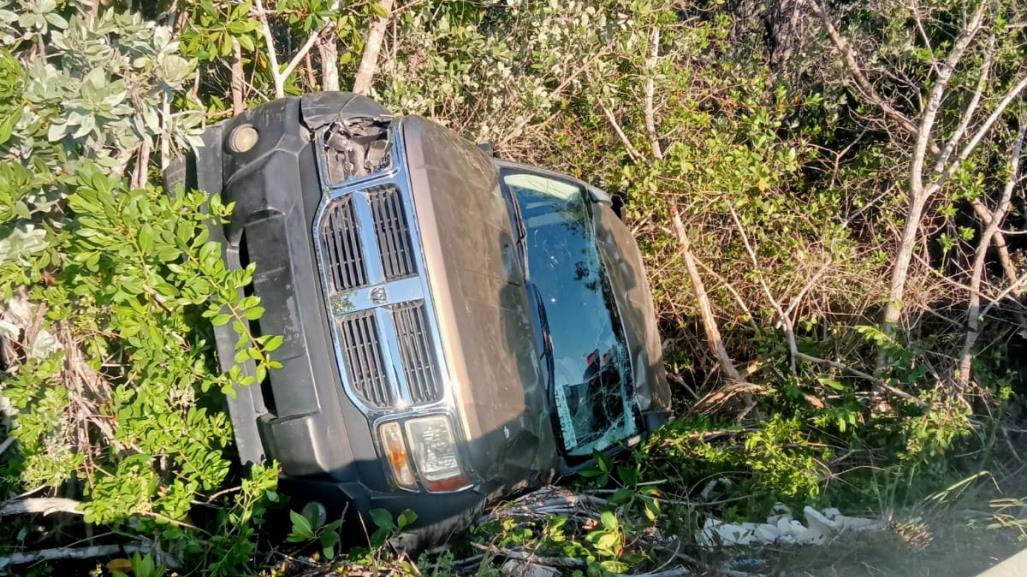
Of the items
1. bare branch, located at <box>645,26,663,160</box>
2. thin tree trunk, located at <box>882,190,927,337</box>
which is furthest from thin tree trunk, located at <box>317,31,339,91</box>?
thin tree trunk, located at <box>882,190,927,337</box>

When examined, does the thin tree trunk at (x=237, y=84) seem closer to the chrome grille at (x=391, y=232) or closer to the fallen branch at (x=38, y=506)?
the chrome grille at (x=391, y=232)

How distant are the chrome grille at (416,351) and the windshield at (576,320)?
0.95 m

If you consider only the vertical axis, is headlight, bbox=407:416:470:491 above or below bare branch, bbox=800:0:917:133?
below

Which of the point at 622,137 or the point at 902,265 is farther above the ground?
the point at 622,137

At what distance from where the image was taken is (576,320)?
3.97 metres

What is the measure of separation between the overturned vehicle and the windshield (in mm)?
310

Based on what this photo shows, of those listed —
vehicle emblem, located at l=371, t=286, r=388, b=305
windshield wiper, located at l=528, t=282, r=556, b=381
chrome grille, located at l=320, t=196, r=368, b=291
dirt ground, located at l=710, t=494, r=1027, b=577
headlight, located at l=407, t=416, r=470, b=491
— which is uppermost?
chrome grille, located at l=320, t=196, r=368, b=291

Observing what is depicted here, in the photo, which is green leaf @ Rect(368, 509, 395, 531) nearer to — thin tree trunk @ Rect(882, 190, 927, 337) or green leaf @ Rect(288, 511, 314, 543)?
green leaf @ Rect(288, 511, 314, 543)

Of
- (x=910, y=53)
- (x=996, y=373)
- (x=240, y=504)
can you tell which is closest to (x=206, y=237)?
(x=240, y=504)

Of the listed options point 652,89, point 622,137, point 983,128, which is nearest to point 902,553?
point 983,128

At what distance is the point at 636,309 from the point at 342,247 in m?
2.13

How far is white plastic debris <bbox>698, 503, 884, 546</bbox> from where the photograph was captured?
336 cm

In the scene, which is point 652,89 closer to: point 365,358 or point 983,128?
point 983,128

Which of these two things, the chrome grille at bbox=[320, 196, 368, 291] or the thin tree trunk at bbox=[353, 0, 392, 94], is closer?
the chrome grille at bbox=[320, 196, 368, 291]
